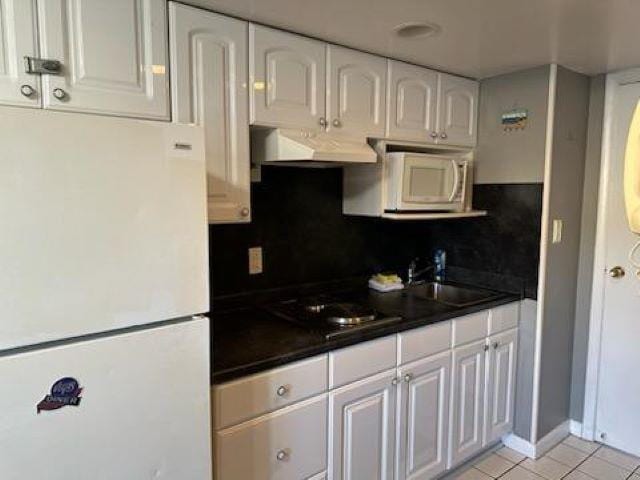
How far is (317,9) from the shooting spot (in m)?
1.60

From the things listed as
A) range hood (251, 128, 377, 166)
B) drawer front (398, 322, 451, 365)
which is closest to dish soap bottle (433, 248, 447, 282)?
drawer front (398, 322, 451, 365)

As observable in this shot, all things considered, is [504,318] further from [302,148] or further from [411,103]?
[302,148]

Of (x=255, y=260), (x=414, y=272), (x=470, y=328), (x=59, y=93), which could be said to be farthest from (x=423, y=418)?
(x=59, y=93)

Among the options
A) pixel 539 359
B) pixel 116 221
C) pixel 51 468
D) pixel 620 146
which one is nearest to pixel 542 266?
pixel 539 359

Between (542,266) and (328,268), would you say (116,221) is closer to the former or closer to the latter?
(328,268)

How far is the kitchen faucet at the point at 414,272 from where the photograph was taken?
2.76 metres

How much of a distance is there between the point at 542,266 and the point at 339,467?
4.76 feet

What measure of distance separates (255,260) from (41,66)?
1.19 meters

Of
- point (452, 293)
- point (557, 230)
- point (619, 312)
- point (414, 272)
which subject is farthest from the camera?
point (414, 272)

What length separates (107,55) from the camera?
137 cm

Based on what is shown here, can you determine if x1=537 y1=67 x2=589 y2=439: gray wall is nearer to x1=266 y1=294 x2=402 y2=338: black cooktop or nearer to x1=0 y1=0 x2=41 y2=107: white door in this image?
x1=266 y1=294 x2=402 y2=338: black cooktop

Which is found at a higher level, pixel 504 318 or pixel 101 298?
pixel 101 298

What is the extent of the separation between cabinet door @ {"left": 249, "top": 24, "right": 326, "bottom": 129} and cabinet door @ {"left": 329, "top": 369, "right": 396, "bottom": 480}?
110cm

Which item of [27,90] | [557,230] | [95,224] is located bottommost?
[557,230]
